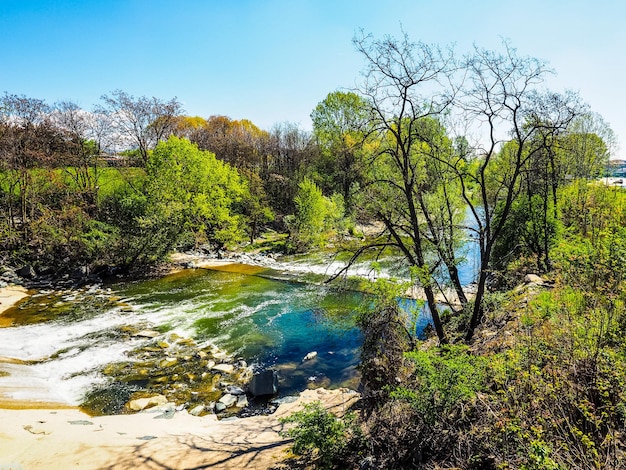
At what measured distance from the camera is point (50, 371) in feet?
32.9

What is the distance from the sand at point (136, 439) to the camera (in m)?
5.88

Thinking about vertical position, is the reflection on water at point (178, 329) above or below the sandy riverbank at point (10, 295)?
below

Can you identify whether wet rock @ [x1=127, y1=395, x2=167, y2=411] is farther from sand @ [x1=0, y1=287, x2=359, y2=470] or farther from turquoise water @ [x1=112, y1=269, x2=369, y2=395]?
turquoise water @ [x1=112, y1=269, x2=369, y2=395]

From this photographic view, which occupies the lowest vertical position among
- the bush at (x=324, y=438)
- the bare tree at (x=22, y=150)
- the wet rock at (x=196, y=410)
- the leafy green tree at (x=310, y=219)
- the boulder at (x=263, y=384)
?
the wet rock at (x=196, y=410)

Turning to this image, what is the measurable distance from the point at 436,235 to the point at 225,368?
7.77 metres

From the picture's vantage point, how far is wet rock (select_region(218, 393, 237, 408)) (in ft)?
29.7

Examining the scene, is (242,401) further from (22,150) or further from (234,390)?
(22,150)

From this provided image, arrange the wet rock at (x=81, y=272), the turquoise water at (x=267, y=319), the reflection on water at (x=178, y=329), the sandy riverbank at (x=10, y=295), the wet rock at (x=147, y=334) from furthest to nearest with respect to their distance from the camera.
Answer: the wet rock at (x=81, y=272)
the sandy riverbank at (x=10, y=295)
the wet rock at (x=147, y=334)
the turquoise water at (x=267, y=319)
the reflection on water at (x=178, y=329)

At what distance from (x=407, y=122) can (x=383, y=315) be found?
5.10 m

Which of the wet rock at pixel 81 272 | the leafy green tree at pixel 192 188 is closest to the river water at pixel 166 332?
the wet rock at pixel 81 272

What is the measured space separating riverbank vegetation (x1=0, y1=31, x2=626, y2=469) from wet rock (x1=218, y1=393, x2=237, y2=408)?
3665mm

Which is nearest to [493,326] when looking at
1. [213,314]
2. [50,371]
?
[213,314]

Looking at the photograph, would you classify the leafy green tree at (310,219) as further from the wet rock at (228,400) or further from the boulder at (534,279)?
the wet rock at (228,400)

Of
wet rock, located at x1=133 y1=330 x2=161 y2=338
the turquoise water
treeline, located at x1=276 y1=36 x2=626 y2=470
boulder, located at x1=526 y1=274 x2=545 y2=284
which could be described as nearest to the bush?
treeline, located at x1=276 y1=36 x2=626 y2=470
